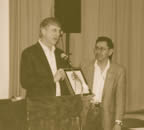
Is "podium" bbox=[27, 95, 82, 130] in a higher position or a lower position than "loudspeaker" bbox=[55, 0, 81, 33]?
lower

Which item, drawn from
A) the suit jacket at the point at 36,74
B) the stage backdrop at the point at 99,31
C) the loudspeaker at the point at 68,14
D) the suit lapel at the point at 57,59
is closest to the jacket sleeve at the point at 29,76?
the suit jacket at the point at 36,74

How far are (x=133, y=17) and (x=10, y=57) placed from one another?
204 cm

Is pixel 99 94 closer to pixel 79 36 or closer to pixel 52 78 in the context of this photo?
pixel 52 78

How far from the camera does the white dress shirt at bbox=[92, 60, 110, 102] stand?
332cm

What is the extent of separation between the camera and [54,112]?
7.98 feet

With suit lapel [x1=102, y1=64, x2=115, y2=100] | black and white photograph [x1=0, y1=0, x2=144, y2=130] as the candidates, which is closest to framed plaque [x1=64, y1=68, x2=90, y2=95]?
black and white photograph [x1=0, y1=0, x2=144, y2=130]

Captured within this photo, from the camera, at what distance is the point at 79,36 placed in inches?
189

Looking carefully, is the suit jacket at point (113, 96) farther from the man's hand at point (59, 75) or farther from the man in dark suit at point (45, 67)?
the man's hand at point (59, 75)

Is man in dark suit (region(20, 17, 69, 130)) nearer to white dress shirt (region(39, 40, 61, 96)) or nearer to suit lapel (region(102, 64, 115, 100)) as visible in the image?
white dress shirt (region(39, 40, 61, 96))

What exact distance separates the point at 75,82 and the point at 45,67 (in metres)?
0.35

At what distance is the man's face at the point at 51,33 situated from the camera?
3.05m

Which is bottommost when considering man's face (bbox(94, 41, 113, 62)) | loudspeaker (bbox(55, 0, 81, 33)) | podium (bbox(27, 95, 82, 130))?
podium (bbox(27, 95, 82, 130))

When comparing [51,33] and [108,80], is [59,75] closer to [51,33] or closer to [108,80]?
[51,33]

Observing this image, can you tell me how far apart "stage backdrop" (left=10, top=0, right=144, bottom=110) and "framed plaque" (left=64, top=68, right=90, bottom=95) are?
5.17 feet
